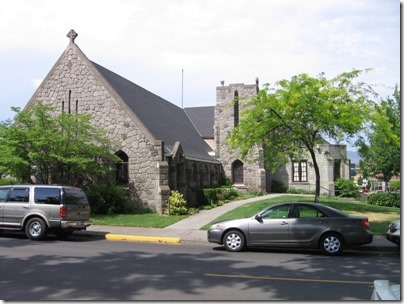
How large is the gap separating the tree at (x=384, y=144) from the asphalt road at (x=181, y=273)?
7813 millimetres

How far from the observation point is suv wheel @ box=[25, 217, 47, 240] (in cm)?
1401

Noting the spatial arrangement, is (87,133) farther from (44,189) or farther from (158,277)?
→ (158,277)

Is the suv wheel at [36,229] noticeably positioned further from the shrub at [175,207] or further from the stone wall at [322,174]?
the stone wall at [322,174]

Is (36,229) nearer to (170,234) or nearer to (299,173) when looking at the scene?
(170,234)

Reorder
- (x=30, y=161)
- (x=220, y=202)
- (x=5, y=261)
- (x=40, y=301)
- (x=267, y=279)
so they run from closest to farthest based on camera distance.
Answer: (x=40, y=301) < (x=267, y=279) < (x=5, y=261) < (x=30, y=161) < (x=220, y=202)

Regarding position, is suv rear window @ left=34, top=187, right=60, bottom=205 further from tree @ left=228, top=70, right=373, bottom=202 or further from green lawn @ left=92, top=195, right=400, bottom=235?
tree @ left=228, top=70, right=373, bottom=202

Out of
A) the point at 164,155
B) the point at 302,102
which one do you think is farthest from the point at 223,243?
the point at 164,155

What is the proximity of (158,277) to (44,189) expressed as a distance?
770 cm

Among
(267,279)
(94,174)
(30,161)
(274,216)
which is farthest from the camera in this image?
(94,174)

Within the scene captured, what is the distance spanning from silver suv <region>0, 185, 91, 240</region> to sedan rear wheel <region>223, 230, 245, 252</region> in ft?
17.5

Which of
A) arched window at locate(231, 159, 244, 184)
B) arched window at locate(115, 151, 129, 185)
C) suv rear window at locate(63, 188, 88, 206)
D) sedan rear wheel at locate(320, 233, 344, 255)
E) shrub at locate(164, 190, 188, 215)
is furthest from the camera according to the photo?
arched window at locate(231, 159, 244, 184)

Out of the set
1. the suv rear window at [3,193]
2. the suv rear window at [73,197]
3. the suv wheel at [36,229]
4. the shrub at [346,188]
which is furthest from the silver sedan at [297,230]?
the shrub at [346,188]

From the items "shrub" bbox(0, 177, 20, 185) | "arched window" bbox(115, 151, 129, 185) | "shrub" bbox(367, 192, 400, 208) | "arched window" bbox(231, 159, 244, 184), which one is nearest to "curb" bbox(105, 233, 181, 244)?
"arched window" bbox(115, 151, 129, 185)

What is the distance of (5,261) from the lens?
977cm
